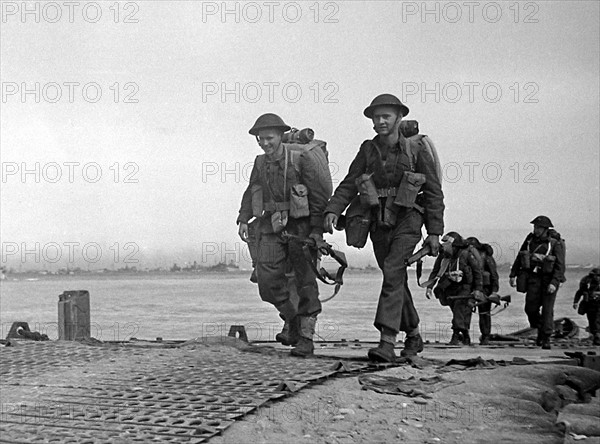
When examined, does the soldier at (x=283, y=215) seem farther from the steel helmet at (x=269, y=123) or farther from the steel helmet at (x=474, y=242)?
the steel helmet at (x=474, y=242)

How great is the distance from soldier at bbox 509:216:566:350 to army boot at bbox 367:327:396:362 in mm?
4236

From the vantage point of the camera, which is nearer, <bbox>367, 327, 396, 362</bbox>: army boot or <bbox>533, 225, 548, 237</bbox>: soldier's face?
<bbox>367, 327, 396, 362</bbox>: army boot

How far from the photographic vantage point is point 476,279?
1312 centimetres

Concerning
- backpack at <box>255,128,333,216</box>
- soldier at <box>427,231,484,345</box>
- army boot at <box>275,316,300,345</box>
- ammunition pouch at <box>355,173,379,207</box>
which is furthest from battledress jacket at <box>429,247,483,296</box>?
ammunition pouch at <box>355,173,379,207</box>

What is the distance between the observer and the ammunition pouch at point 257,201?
28.3 ft

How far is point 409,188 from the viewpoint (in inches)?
299

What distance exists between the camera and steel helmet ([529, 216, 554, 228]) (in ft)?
38.8

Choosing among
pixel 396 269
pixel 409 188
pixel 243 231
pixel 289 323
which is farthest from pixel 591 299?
pixel 409 188

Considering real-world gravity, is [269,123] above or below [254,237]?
above

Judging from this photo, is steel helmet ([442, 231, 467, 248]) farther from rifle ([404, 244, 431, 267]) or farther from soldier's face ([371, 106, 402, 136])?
soldier's face ([371, 106, 402, 136])

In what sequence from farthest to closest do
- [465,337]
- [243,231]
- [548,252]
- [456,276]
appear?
[456,276], [465,337], [548,252], [243,231]

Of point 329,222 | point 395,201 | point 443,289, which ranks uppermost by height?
point 395,201

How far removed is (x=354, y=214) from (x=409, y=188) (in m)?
0.63

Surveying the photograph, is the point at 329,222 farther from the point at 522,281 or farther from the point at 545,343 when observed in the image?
the point at 522,281
